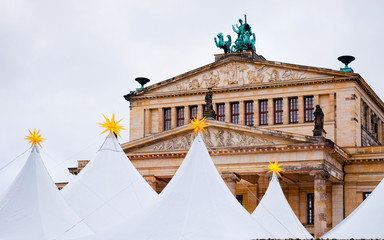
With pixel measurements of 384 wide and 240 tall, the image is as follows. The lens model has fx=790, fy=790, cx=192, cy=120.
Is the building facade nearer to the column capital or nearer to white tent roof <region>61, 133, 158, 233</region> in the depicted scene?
→ the column capital

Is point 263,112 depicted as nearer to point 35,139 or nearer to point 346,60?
point 346,60

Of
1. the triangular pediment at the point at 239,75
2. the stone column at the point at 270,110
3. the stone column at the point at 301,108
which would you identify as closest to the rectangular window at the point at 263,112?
the stone column at the point at 270,110

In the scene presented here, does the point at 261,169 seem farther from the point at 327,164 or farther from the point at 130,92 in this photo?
the point at 130,92

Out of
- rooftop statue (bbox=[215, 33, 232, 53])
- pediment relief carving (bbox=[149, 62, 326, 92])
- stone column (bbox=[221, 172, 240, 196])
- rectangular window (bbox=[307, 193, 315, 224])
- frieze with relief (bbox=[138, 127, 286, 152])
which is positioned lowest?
rectangular window (bbox=[307, 193, 315, 224])

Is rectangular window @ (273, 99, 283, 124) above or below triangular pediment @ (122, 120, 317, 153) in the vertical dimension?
Answer: above

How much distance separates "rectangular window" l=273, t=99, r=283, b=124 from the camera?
51250 mm

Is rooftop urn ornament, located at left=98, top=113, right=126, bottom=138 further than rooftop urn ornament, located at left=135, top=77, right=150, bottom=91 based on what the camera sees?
No

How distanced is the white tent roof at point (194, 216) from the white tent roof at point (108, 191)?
4711 mm

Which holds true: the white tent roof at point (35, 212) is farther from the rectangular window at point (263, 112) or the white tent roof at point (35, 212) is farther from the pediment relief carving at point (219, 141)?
the rectangular window at point (263, 112)

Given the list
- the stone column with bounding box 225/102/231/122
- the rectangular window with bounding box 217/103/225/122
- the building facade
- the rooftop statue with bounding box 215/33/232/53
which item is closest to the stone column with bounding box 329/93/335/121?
the building facade

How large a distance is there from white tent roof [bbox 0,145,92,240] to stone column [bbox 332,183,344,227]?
2285 cm

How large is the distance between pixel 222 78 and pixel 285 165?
30.9 ft

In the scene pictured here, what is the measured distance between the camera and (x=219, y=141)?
48.2 m

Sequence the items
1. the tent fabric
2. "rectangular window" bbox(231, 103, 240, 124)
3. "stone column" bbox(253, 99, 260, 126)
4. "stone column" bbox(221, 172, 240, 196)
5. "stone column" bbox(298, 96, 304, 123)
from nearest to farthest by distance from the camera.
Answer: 1. the tent fabric
2. "stone column" bbox(221, 172, 240, 196)
3. "stone column" bbox(298, 96, 304, 123)
4. "stone column" bbox(253, 99, 260, 126)
5. "rectangular window" bbox(231, 103, 240, 124)
